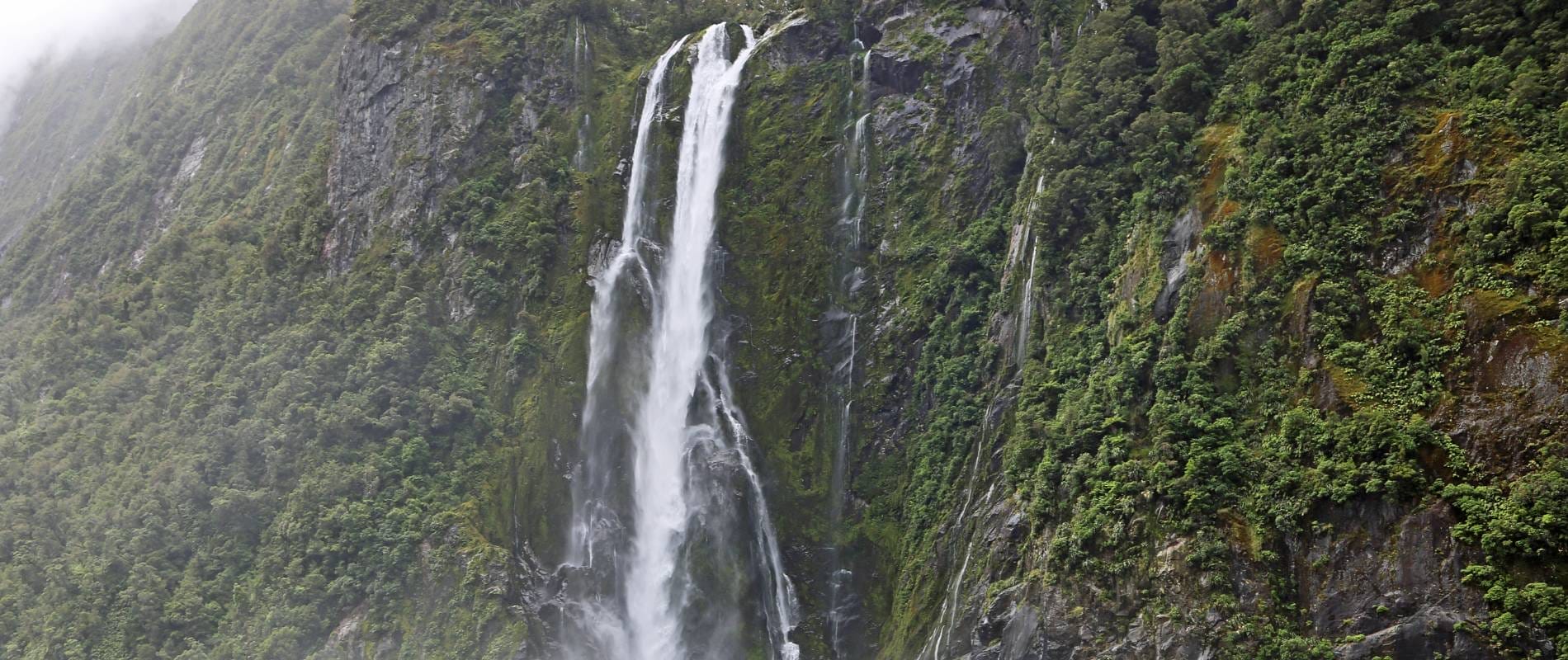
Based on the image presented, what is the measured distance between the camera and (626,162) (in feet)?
141

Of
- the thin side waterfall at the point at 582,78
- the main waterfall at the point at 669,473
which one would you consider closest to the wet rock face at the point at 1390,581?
the main waterfall at the point at 669,473

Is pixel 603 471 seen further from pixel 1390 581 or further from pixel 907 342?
pixel 1390 581

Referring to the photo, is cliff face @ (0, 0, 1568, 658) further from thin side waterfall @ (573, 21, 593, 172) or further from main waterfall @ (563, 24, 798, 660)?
main waterfall @ (563, 24, 798, 660)

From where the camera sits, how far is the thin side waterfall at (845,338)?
34.3 metres

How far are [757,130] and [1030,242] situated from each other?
13827 mm

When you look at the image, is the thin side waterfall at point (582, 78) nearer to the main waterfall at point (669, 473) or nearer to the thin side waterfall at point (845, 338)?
the main waterfall at point (669, 473)

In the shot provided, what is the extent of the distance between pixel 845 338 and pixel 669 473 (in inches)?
295

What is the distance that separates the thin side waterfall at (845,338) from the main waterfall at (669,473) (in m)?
1.69

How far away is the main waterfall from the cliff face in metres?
A: 0.65

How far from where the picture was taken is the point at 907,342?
36.1m

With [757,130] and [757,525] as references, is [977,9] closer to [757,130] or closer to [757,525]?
[757,130]

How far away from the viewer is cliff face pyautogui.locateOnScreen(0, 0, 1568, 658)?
21.5 metres

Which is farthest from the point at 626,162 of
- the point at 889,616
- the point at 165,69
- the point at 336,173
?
the point at 165,69

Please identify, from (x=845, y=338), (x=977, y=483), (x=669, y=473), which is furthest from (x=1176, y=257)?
(x=669, y=473)
